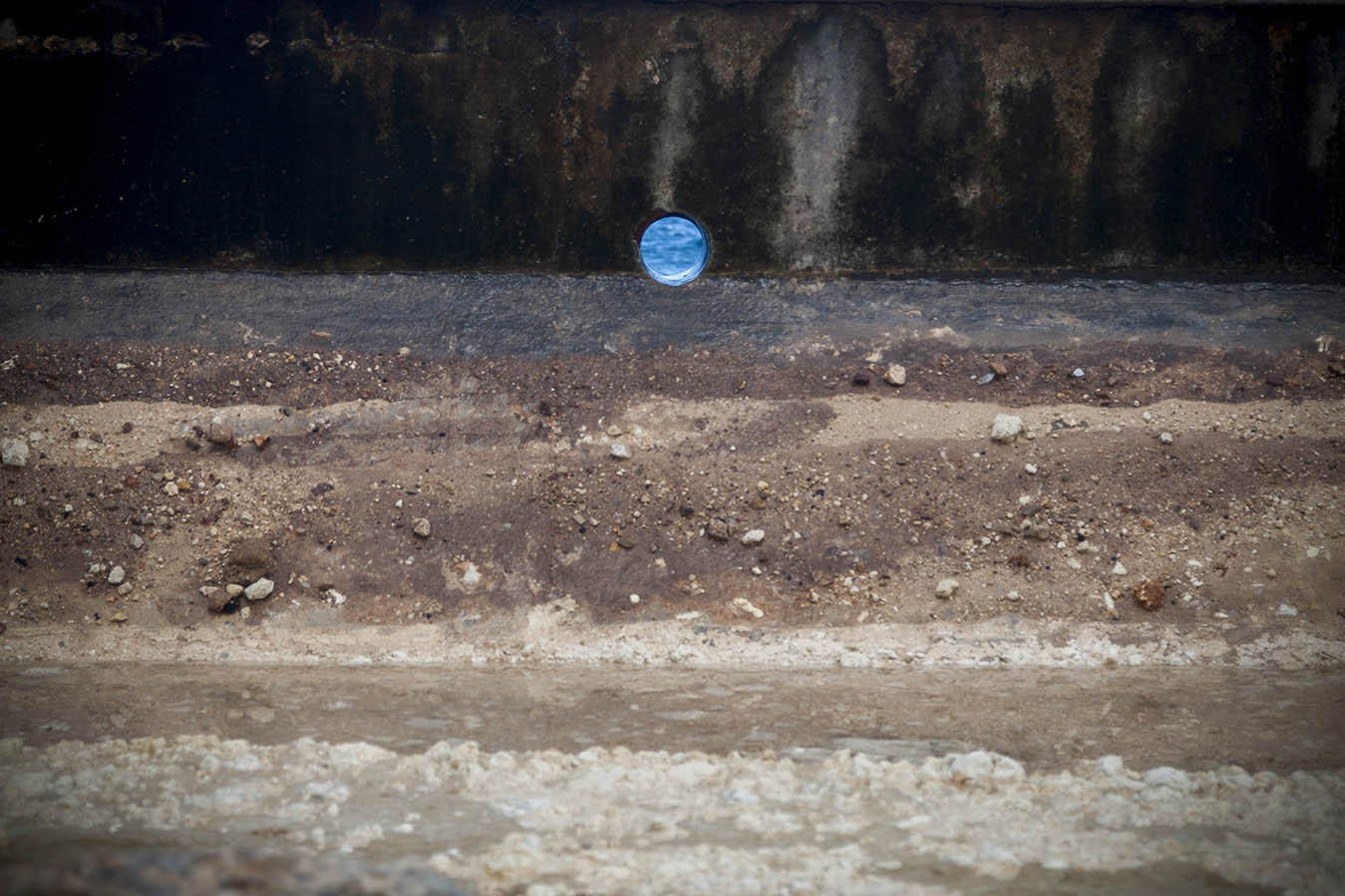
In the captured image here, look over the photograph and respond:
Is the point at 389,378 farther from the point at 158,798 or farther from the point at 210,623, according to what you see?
the point at 158,798

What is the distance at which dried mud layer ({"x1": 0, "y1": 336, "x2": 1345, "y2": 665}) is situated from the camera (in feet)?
13.4

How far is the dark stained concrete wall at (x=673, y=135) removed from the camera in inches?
201

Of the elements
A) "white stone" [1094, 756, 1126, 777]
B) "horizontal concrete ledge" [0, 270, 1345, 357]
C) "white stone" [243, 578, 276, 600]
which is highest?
"horizontal concrete ledge" [0, 270, 1345, 357]

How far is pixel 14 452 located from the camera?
4477 mm

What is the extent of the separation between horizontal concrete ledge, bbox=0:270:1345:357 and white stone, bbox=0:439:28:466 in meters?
0.73

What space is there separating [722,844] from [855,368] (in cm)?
282

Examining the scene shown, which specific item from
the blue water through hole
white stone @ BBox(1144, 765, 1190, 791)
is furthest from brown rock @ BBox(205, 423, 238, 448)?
white stone @ BBox(1144, 765, 1190, 791)

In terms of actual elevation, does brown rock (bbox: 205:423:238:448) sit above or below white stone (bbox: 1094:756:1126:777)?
above

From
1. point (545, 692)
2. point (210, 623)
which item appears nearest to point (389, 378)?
point (210, 623)

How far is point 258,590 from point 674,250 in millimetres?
2844

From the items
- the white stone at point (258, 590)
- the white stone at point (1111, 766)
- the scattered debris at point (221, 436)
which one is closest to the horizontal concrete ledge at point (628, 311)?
the scattered debris at point (221, 436)

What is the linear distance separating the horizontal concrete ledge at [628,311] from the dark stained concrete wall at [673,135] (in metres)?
0.13

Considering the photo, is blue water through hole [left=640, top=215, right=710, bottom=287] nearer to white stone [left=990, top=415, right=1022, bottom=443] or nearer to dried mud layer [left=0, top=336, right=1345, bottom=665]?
dried mud layer [left=0, top=336, right=1345, bottom=665]

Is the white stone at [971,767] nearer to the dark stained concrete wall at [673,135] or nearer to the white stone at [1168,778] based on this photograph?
the white stone at [1168,778]
